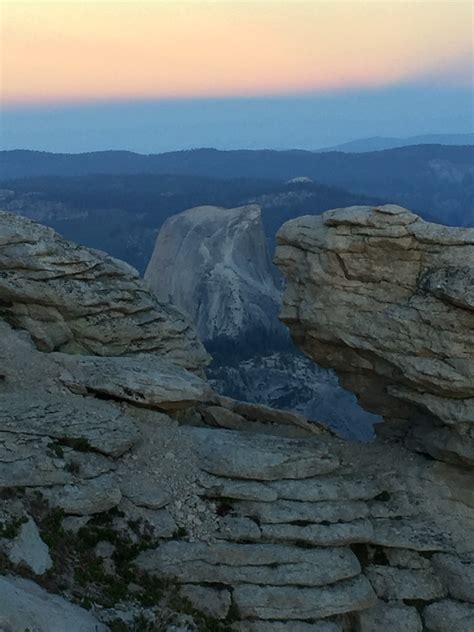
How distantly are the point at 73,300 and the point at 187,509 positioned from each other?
1147 centimetres

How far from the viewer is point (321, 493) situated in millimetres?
26562

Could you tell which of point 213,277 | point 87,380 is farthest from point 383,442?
point 213,277

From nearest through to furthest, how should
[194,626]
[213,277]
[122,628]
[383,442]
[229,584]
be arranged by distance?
[122,628] → [194,626] → [229,584] → [383,442] → [213,277]

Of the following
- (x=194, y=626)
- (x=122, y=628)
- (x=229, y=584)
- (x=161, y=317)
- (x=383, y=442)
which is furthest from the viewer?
(x=161, y=317)

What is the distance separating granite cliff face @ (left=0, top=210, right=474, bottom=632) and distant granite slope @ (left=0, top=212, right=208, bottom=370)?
128 mm

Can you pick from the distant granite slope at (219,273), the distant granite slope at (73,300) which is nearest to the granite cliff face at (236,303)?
the distant granite slope at (219,273)

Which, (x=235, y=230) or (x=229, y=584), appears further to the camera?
(x=235, y=230)

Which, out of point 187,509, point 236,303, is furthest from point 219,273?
point 187,509

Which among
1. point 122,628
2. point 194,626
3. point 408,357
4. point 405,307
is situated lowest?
point 194,626

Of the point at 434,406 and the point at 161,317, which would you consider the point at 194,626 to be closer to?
the point at 434,406

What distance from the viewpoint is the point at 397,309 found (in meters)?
28.0

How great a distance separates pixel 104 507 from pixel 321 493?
27.0 ft

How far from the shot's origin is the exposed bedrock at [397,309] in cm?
2684

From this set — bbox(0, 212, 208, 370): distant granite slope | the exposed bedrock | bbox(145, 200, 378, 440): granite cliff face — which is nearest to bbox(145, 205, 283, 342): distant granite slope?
bbox(145, 200, 378, 440): granite cliff face
